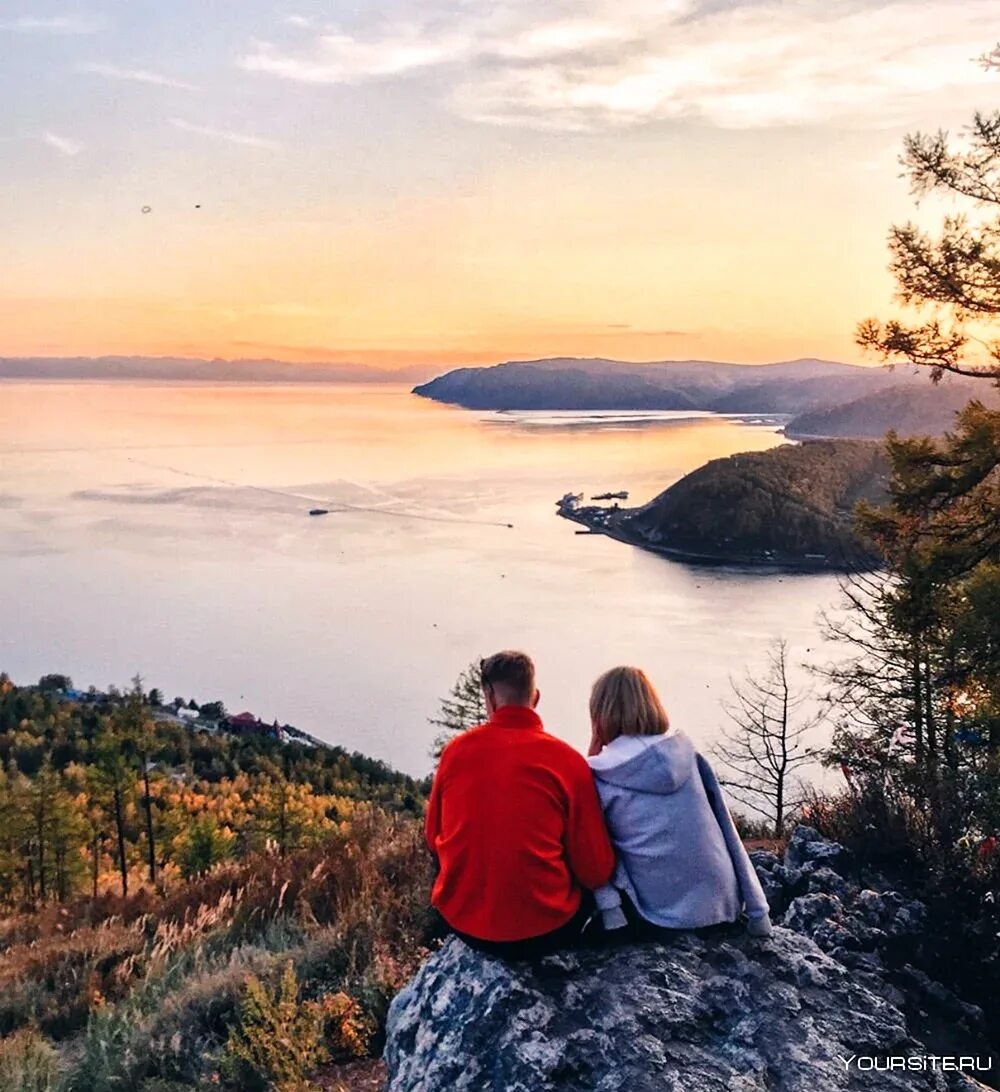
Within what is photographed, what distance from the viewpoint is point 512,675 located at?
2.65 meters

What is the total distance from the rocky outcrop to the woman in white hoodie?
0.13 m

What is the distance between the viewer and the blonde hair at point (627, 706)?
272 cm

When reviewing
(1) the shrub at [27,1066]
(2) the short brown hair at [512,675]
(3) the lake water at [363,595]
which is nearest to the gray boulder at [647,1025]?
(2) the short brown hair at [512,675]

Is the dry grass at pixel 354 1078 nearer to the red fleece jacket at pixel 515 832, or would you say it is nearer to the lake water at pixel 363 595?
the red fleece jacket at pixel 515 832

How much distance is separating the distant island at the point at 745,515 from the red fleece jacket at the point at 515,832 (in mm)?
62738

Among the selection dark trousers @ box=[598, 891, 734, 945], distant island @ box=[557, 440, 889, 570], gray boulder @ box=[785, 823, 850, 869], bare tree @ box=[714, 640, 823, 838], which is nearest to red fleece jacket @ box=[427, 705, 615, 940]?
dark trousers @ box=[598, 891, 734, 945]

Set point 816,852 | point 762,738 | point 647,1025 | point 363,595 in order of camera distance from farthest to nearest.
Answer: point 363,595 → point 762,738 → point 816,852 → point 647,1025

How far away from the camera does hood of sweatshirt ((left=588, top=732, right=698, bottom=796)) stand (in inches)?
105

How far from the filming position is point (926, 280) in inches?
330

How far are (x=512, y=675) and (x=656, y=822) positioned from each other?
0.58 meters

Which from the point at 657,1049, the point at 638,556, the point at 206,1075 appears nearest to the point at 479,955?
→ the point at 657,1049

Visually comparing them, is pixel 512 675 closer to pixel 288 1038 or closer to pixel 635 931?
pixel 635 931

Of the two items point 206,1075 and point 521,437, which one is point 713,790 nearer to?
point 206,1075

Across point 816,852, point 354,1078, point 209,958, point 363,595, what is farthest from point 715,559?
point 354,1078
